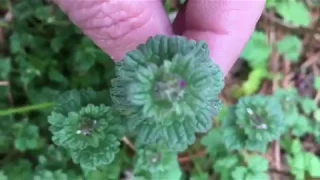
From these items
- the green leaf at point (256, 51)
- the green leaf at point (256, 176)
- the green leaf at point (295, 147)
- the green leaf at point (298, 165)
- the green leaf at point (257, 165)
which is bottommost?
the green leaf at point (298, 165)

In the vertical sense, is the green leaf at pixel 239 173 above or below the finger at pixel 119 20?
below

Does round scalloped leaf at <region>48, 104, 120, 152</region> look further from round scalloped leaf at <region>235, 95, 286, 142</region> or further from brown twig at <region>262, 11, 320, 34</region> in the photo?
brown twig at <region>262, 11, 320, 34</region>

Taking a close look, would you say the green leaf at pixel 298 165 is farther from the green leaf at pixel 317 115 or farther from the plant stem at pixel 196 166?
the plant stem at pixel 196 166

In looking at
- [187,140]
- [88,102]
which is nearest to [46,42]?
[88,102]

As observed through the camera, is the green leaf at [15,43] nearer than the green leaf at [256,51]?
Yes

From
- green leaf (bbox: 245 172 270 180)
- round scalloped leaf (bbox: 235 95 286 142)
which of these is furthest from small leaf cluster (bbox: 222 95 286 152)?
green leaf (bbox: 245 172 270 180)

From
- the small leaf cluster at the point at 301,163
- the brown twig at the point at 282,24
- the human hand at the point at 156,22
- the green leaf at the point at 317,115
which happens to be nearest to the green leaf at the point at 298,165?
the small leaf cluster at the point at 301,163

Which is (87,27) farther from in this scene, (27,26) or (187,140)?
(27,26)
